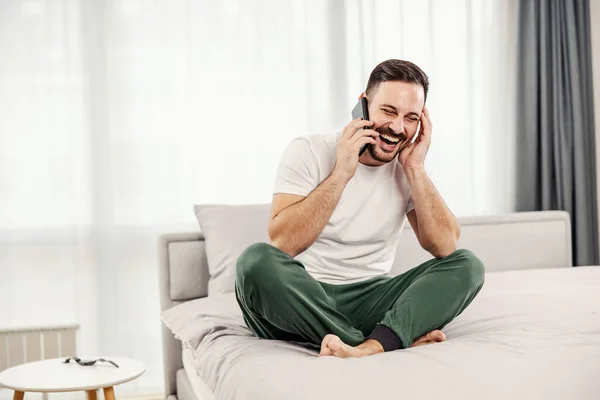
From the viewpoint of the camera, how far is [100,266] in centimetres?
321

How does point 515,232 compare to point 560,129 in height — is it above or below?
below

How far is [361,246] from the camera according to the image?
2105 millimetres

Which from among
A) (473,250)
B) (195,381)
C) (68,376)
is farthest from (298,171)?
(473,250)

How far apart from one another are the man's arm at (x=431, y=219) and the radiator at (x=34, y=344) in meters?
1.52

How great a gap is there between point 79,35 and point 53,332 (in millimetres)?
1211

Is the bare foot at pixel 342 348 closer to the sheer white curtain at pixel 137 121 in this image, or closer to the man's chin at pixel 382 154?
the man's chin at pixel 382 154

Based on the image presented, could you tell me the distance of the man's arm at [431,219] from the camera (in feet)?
6.71

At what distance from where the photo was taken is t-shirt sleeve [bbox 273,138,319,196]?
199 centimetres

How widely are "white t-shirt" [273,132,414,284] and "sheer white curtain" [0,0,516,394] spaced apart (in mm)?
1270

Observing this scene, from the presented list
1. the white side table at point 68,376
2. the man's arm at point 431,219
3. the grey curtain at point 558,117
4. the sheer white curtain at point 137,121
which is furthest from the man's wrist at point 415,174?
the grey curtain at point 558,117

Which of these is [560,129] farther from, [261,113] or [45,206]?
[45,206]

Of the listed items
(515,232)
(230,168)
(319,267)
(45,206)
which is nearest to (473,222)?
(515,232)

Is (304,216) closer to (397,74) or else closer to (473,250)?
(397,74)

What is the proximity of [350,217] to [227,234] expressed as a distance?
774 millimetres
